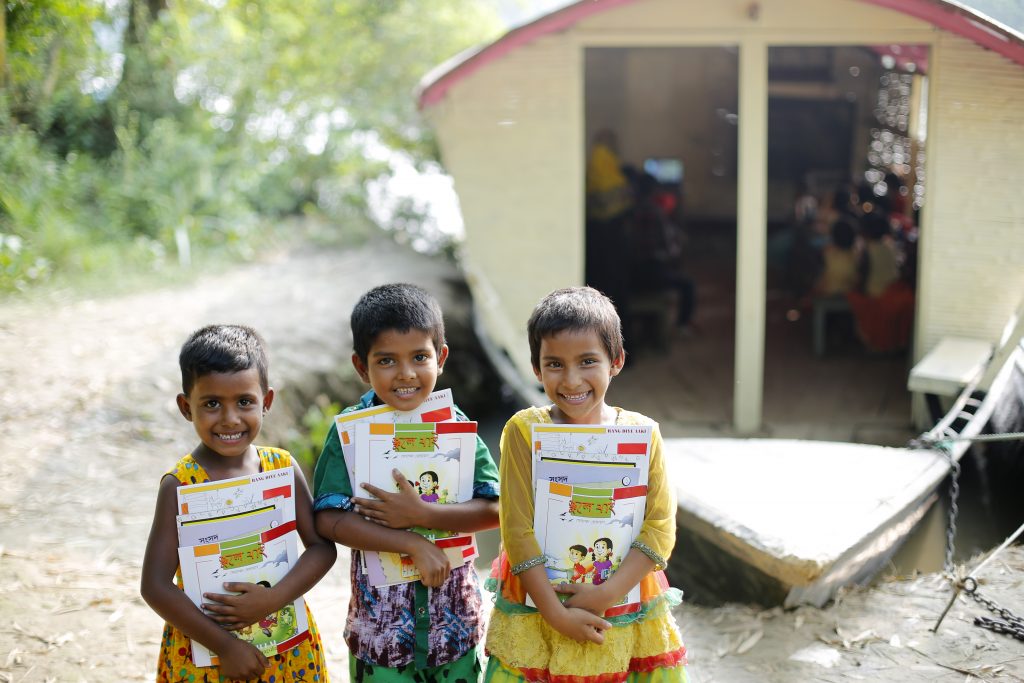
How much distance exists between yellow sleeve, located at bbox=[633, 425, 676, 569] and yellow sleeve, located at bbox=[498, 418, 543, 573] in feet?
0.89

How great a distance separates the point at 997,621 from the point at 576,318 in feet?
7.96

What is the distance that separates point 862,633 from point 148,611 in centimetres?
294

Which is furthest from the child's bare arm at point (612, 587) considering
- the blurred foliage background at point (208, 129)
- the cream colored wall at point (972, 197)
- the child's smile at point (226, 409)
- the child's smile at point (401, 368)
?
the blurred foliage background at point (208, 129)

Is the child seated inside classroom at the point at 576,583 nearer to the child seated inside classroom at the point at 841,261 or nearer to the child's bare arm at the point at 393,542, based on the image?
the child's bare arm at the point at 393,542

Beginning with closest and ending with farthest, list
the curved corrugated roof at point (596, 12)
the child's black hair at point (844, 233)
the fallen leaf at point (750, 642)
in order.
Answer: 1. the fallen leaf at point (750, 642)
2. the curved corrugated roof at point (596, 12)
3. the child's black hair at point (844, 233)

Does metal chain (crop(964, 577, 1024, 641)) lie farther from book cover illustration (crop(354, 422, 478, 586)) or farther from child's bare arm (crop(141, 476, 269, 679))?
child's bare arm (crop(141, 476, 269, 679))

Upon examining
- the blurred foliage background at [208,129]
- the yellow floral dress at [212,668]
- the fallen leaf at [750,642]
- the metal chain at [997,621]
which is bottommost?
the fallen leaf at [750,642]

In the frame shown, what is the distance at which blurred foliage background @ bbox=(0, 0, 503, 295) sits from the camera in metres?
7.95

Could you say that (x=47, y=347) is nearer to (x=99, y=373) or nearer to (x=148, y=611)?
(x=99, y=373)

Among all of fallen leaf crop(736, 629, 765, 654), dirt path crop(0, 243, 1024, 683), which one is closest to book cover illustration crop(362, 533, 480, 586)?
dirt path crop(0, 243, 1024, 683)

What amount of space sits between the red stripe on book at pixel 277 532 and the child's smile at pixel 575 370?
75 cm

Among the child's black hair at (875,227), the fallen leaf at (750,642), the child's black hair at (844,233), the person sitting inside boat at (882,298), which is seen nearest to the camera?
the fallen leaf at (750,642)

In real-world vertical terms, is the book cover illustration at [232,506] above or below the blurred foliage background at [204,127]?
below

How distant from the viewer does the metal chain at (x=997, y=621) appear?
3348 millimetres
